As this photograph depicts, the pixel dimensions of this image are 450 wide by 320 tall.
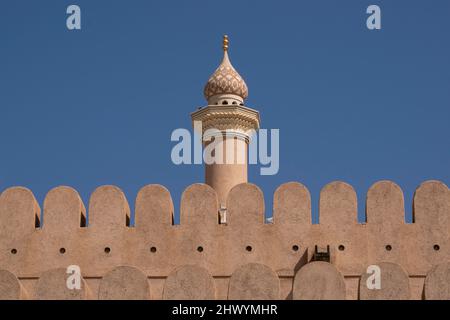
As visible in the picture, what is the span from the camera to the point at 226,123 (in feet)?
77.2

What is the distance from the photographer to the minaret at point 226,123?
2247cm

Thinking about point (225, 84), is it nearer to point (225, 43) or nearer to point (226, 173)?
point (225, 43)

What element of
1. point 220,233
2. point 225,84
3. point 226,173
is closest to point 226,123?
point 226,173

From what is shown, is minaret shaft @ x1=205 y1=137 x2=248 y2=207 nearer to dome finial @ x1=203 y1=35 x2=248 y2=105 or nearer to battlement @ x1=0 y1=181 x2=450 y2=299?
Result: dome finial @ x1=203 y1=35 x2=248 y2=105

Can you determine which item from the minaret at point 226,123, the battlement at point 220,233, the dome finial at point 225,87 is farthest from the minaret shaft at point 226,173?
the battlement at point 220,233

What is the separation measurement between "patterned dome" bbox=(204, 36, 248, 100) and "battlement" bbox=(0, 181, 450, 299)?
5.61 metres

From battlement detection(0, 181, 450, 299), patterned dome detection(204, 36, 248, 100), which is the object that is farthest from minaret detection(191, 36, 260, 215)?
battlement detection(0, 181, 450, 299)

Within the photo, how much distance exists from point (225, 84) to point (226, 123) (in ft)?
4.98

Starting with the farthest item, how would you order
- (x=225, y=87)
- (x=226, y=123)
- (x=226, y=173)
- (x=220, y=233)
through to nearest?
(x=225, y=87)
(x=226, y=123)
(x=226, y=173)
(x=220, y=233)

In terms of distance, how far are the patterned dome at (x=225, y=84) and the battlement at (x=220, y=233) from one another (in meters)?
5.61

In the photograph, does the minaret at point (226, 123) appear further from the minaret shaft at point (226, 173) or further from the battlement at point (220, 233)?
the battlement at point (220, 233)
